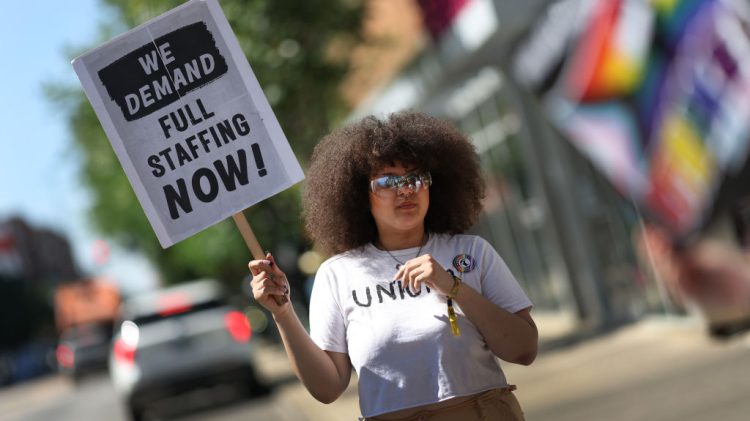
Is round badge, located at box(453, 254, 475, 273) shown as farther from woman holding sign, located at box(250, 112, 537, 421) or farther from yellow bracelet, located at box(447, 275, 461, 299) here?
yellow bracelet, located at box(447, 275, 461, 299)

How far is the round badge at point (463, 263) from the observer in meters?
3.61

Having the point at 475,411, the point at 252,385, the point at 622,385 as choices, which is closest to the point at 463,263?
the point at 475,411

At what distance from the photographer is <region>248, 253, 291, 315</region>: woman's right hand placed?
140 inches

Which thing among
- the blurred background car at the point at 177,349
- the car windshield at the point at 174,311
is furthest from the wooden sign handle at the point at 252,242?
the car windshield at the point at 174,311

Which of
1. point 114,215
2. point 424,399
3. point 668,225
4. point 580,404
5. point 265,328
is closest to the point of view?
point 424,399

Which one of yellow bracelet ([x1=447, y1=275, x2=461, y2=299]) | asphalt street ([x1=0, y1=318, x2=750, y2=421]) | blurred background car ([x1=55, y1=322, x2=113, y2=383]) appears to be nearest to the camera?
yellow bracelet ([x1=447, y1=275, x2=461, y2=299])

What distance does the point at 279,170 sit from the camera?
3904 millimetres

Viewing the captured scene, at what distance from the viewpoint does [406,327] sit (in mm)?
3510

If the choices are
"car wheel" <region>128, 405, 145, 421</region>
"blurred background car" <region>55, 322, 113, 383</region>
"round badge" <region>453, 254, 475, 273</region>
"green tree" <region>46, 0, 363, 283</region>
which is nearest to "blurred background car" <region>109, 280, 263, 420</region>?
"car wheel" <region>128, 405, 145, 421</region>

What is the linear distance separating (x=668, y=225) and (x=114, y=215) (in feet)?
73.2

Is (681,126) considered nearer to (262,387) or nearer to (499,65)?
(499,65)

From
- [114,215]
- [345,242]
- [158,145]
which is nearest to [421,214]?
[345,242]

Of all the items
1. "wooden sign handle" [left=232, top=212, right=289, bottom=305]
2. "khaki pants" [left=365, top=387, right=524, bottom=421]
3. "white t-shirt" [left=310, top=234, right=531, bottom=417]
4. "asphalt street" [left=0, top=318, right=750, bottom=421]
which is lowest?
"asphalt street" [left=0, top=318, right=750, bottom=421]

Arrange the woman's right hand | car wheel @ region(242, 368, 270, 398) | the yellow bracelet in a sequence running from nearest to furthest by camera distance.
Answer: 1. the yellow bracelet
2. the woman's right hand
3. car wheel @ region(242, 368, 270, 398)
